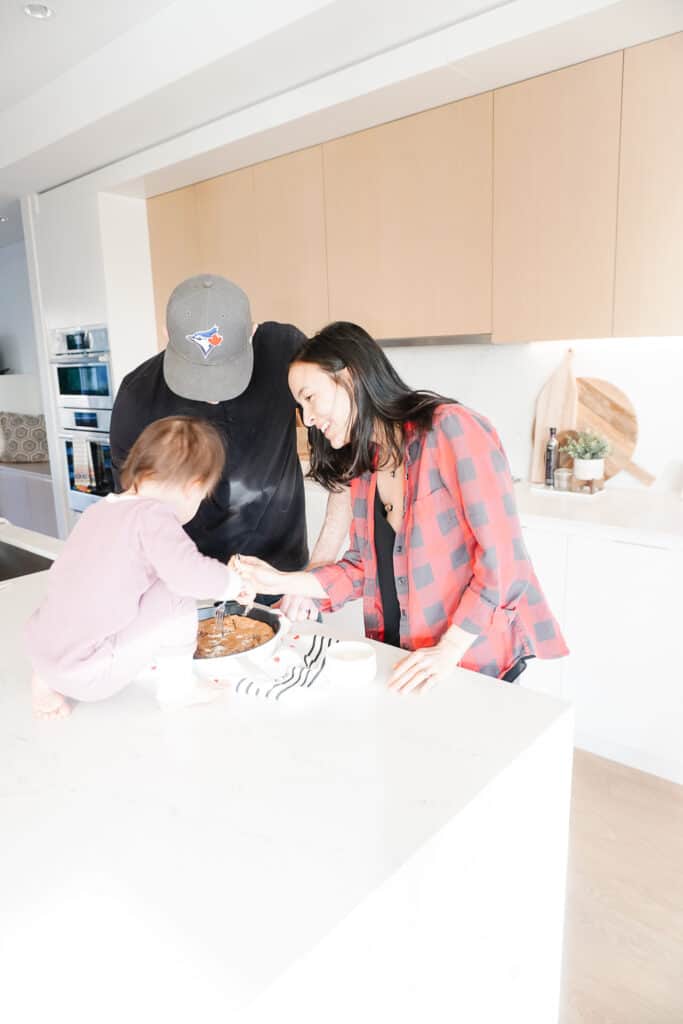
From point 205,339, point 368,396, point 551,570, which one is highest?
Result: point 205,339

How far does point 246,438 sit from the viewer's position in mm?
1908

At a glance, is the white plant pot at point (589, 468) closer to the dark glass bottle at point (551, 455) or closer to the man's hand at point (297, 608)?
the dark glass bottle at point (551, 455)

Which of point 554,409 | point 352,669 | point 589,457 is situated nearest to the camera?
point 352,669

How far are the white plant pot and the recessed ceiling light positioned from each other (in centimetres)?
256

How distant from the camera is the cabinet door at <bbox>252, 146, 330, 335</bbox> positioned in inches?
123

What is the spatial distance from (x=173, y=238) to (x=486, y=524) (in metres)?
3.12

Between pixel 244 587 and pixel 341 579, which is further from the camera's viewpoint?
pixel 341 579

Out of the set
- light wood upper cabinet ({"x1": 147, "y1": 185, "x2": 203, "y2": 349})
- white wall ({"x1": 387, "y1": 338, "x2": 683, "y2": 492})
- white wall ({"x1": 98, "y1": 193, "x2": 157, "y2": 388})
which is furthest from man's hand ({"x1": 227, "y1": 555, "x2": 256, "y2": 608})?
white wall ({"x1": 98, "y1": 193, "x2": 157, "y2": 388})

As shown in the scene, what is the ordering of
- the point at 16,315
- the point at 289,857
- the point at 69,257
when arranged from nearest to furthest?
1. the point at 289,857
2. the point at 69,257
3. the point at 16,315

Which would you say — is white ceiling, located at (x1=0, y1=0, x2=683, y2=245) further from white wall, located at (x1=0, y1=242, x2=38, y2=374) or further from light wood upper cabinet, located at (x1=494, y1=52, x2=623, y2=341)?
white wall, located at (x1=0, y1=242, x2=38, y2=374)

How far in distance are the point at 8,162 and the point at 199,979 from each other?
4031 mm

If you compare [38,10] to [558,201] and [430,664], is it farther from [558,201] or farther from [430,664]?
[430,664]

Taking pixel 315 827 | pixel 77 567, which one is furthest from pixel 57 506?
pixel 315 827

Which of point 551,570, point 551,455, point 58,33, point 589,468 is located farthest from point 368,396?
point 58,33
